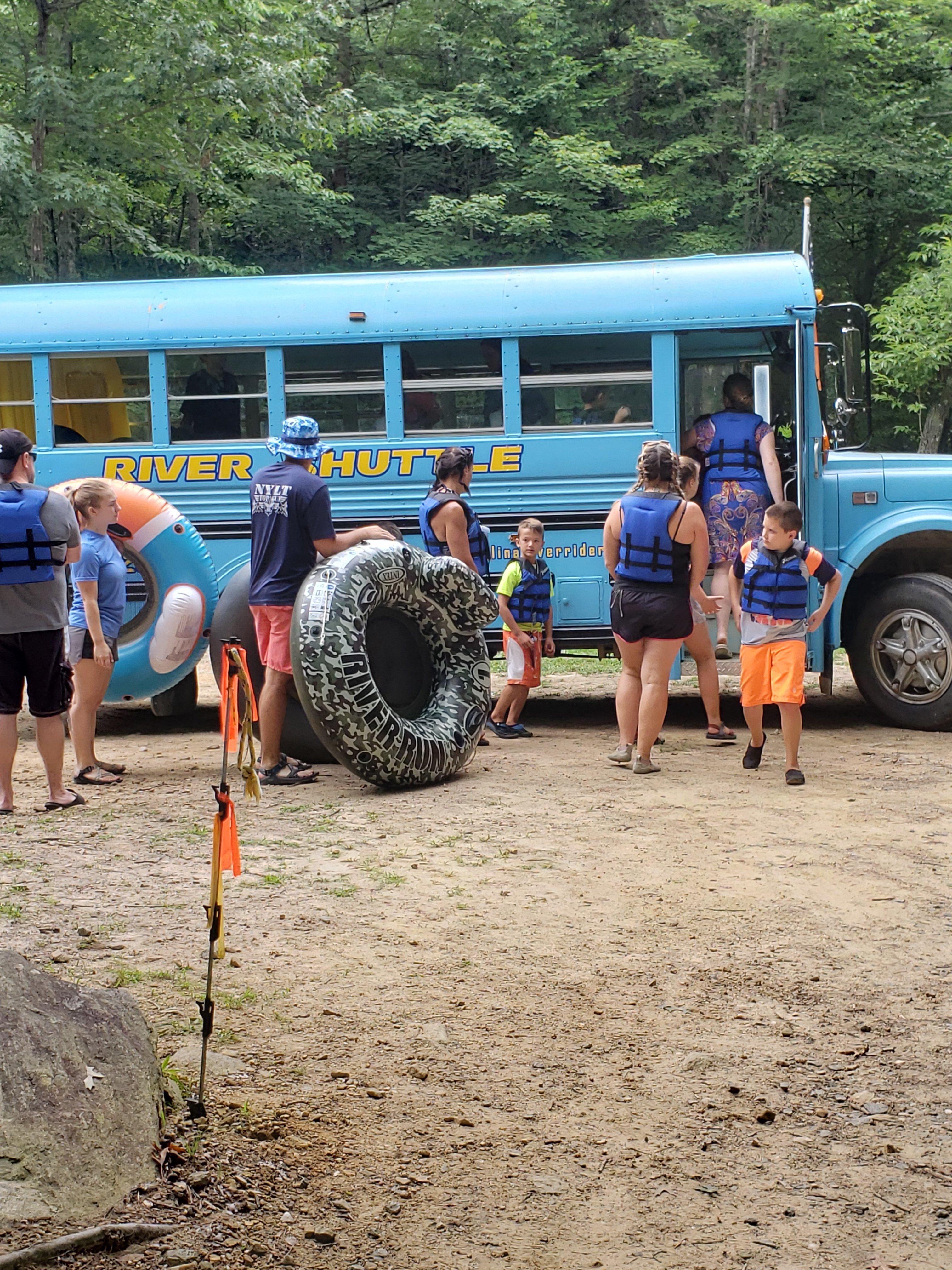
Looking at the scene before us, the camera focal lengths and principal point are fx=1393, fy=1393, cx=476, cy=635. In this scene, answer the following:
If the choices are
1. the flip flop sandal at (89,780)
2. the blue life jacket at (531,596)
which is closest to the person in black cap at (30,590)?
the flip flop sandal at (89,780)

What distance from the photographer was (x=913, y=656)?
8141mm

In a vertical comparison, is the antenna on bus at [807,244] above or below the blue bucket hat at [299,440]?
above

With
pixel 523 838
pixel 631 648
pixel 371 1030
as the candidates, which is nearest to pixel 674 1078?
pixel 371 1030

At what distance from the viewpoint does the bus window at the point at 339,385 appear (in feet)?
28.0

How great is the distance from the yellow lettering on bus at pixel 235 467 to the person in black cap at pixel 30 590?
2.48 metres

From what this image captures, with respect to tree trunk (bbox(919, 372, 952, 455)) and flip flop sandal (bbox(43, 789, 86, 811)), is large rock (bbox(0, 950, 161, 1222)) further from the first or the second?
tree trunk (bbox(919, 372, 952, 455))

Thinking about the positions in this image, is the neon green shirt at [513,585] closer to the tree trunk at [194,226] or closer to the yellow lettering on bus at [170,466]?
the yellow lettering on bus at [170,466]

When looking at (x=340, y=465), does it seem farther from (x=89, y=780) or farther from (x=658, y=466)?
(x=89, y=780)

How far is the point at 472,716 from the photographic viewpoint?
7168mm

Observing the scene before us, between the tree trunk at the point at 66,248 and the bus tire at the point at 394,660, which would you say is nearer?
the bus tire at the point at 394,660

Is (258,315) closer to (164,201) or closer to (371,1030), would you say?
(371,1030)

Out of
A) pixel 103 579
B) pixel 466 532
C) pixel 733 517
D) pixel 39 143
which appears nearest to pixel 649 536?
pixel 466 532

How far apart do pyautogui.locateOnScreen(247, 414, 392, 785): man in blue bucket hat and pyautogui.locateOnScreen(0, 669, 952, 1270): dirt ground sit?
498 mm

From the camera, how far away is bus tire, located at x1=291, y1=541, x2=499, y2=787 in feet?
21.3
